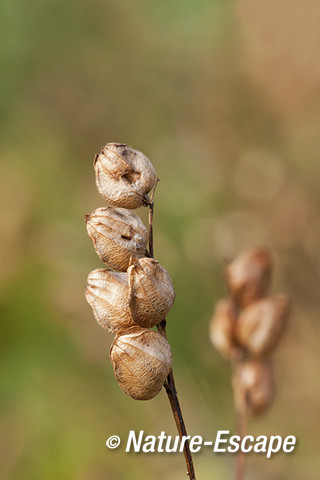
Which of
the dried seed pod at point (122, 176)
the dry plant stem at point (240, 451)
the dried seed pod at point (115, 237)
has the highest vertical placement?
the dried seed pod at point (122, 176)

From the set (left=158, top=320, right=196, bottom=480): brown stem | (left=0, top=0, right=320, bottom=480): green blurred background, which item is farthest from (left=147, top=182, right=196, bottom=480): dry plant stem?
(left=0, top=0, right=320, bottom=480): green blurred background

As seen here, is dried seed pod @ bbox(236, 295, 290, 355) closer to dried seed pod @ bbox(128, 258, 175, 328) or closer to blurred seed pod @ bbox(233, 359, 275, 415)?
blurred seed pod @ bbox(233, 359, 275, 415)

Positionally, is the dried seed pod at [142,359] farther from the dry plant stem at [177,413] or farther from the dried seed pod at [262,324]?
the dried seed pod at [262,324]

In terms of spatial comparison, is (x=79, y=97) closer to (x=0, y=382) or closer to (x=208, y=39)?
(x=208, y=39)

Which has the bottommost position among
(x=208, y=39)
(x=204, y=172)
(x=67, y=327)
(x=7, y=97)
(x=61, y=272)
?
(x=67, y=327)

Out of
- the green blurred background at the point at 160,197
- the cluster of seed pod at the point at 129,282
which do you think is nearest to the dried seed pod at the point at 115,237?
the cluster of seed pod at the point at 129,282

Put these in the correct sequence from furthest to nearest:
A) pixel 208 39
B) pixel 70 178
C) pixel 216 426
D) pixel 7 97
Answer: pixel 208 39 < pixel 7 97 < pixel 70 178 < pixel 216 426

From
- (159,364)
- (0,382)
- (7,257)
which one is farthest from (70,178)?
(159,364)

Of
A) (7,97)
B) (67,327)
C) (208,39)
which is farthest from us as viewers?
(208,39)
